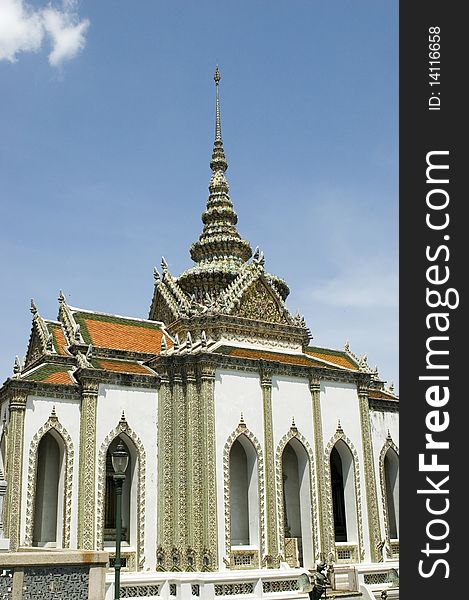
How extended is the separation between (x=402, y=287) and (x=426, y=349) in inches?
35.5

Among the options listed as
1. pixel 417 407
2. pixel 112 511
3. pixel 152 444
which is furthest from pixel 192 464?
pixel 417 407

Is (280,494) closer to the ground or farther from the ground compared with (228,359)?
closer to the ground

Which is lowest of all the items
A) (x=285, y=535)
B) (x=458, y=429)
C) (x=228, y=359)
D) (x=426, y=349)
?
(x=285, y=535)

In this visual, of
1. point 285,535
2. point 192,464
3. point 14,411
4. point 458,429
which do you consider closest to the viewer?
point 458,429

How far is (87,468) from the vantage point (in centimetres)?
2233

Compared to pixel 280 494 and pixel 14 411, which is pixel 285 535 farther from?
pixel 14 411

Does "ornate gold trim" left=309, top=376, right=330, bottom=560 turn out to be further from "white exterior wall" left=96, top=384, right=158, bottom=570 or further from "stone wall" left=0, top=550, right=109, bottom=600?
"stone wall" left=0, top=550, right=109, bottom=600

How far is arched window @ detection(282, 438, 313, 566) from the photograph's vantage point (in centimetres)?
2518

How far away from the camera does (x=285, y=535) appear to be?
2556 cm

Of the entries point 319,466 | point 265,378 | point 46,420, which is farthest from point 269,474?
point 46,420

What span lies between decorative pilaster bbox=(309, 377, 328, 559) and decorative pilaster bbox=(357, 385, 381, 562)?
214cm

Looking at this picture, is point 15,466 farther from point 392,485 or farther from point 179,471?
point 392,485

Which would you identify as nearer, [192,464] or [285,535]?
[192,464]

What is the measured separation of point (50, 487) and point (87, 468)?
160 cm
